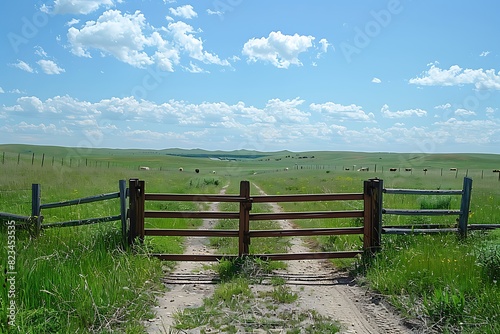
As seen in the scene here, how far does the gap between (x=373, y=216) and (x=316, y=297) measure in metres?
2.77

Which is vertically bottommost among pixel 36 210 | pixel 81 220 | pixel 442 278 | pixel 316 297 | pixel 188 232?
pixel 316 297

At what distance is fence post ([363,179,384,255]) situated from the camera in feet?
31.0

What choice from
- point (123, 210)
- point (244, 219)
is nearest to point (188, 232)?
point (244, 219)

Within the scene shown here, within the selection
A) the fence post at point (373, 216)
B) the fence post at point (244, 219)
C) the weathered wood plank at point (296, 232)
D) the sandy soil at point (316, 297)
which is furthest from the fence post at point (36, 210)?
the fence post at point (373, 216)

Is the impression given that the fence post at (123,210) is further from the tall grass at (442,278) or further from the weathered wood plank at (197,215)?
the tall grass at (442,278)

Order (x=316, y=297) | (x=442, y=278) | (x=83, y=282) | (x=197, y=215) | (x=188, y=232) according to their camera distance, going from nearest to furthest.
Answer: (x=83, y=282)
(x=442, y=278)
(x=316, y=297)
(x=188, y=232)
(x=197, y=215)

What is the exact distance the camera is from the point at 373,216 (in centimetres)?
947

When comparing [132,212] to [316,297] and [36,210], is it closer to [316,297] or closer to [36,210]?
[36,210]

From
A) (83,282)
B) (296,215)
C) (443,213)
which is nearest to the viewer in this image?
(83,282)

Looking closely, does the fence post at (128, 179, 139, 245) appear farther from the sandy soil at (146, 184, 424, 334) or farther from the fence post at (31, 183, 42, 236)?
the fence post at (31, 183, 42, 236)

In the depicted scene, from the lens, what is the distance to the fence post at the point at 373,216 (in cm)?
Result: 944

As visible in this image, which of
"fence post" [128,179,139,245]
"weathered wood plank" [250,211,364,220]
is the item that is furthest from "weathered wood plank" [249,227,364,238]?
"fence post" [128,179,139,245]

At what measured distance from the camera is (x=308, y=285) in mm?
8250

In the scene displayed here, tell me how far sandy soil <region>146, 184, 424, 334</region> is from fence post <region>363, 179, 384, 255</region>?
97cm
